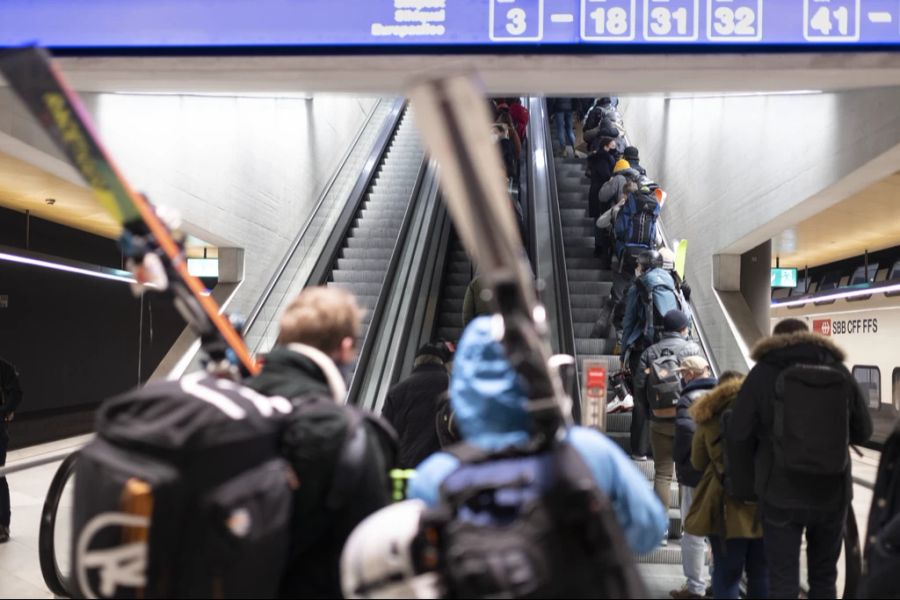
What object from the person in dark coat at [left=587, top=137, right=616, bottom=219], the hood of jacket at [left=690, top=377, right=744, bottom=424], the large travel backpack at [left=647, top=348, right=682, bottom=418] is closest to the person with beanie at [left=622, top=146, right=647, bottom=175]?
the person in dark coat at [left=587, top=137, right=616, bottom=219]

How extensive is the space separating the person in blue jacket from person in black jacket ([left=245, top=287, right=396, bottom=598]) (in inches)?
7.3

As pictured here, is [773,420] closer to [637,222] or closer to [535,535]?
[535,535]

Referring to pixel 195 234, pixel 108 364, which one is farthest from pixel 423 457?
pixel 108 364

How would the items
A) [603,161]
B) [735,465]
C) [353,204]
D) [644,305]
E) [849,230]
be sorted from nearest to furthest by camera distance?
[735,465] → [644,305] → [603,161] → [849,230] → [353,204]

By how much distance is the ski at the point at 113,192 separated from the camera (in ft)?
6.32

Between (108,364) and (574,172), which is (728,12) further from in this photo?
(108,364)

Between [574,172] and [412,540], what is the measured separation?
11.8 meters

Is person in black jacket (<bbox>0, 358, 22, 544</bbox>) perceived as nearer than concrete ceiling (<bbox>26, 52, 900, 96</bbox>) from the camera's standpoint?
No

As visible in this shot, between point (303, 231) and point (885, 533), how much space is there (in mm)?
8900

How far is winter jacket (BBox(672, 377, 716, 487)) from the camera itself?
4.85 metres

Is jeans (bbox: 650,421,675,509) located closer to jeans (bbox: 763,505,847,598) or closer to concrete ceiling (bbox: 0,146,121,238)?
jeans (bbox: 763,505,847,598)

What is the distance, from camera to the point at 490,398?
6.04ft

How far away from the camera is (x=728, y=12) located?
14.4 feet

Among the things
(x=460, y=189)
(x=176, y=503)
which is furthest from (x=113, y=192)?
(x=460, y=189)
